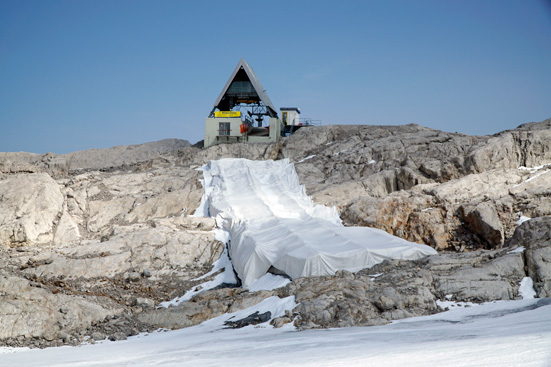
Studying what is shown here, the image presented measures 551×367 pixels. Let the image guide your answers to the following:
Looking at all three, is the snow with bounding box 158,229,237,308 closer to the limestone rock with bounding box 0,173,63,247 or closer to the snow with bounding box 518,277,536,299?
the limestone rock with bounding box 0,173,63,247

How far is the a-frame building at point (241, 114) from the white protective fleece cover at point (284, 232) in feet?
30.2

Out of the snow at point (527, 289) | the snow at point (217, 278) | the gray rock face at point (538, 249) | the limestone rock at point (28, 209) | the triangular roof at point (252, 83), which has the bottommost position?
the snow at point (217, 278)

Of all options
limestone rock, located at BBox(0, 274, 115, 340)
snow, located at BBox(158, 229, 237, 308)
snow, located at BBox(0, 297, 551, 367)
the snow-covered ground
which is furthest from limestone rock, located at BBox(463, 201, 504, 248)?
limestone rock, located at BBox(0, 274, 115, 340)

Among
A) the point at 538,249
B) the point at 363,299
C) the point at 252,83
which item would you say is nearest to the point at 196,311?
the point at 363,299

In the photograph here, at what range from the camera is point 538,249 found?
14.9 metres

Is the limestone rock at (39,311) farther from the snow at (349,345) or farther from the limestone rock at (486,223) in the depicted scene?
the limestone rock at (486,223)

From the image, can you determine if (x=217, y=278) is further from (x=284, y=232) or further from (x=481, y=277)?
(x=481, y=277)

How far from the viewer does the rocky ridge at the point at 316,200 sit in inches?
562

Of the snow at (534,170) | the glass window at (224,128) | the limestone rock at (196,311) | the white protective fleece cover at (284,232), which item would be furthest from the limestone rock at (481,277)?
the glass window at (224,128)

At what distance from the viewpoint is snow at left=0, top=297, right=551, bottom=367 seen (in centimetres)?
795

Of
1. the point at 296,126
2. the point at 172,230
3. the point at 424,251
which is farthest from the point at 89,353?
the point at 296,126

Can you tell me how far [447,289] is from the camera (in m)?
14.3

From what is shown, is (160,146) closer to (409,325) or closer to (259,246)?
(259,246)

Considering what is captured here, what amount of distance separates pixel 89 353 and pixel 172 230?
543 inches
